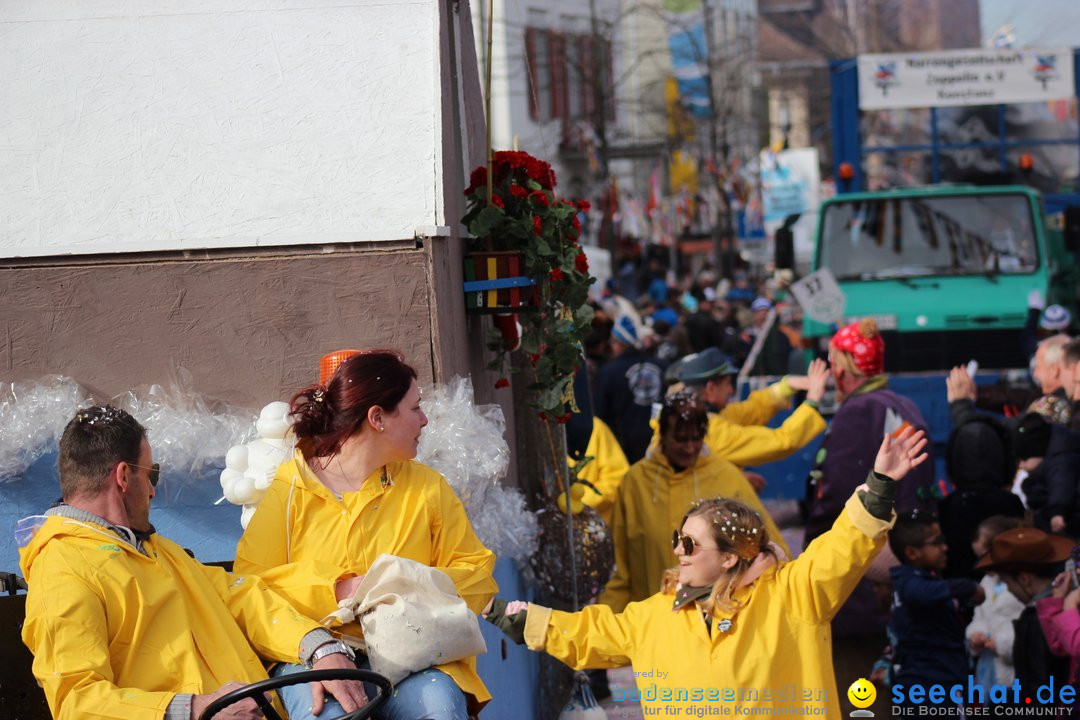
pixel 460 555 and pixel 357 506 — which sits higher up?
pixel 357 506

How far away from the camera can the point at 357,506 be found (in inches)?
154

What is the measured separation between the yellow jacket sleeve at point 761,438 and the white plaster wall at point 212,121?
232 cm

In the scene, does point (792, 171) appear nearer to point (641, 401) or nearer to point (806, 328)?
point (806, 328)

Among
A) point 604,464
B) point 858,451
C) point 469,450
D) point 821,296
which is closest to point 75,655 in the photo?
point 469,450

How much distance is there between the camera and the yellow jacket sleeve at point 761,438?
6.52 m

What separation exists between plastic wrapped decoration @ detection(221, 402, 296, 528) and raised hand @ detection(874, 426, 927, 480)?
1866 millimetres

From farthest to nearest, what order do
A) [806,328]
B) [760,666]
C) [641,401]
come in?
[806,328]
[641,401]
[760,666]

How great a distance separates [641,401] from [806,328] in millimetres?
4227

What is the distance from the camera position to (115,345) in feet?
16.3

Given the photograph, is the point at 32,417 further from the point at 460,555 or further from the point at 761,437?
the point at 761,437

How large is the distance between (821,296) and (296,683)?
355 inches

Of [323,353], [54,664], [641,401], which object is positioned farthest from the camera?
[641,401]

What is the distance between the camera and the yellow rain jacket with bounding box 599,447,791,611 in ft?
19.5

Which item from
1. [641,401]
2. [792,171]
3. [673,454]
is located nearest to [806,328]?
[641,401]
